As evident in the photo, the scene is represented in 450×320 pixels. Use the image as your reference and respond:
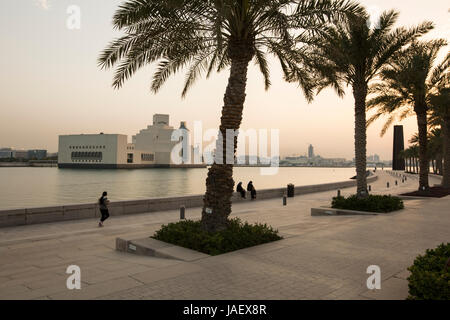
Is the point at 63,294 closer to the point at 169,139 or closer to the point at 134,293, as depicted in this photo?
the point at 134,293

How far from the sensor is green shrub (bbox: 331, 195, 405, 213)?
15227 mm

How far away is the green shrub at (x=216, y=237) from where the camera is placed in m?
8.24

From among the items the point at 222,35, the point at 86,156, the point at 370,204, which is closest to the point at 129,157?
the point at 86,156

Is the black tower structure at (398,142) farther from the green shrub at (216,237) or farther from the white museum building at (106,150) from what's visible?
the green shrub at (216,237)

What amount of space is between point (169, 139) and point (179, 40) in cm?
18532

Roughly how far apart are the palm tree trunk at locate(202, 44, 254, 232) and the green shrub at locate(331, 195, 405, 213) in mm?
8726

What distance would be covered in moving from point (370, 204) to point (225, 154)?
9.40m

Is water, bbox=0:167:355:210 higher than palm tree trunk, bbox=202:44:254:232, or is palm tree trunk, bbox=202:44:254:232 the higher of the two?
palm tree trunk, bbox=202:44:254:232

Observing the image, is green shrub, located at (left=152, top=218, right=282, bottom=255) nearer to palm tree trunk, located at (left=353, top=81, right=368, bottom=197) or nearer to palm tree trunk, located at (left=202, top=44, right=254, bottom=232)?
palm tree trunk, located at (left=202, top=44, right=254, bottom=232)

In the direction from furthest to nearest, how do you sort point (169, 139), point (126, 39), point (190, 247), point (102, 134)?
point (169, 139) < point (102, 134) < point (126, 39) < point (190, 247)

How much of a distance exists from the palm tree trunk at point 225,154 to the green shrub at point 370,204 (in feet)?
28.6

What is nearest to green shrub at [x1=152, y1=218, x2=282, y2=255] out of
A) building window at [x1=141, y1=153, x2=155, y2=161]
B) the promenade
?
the promenade
